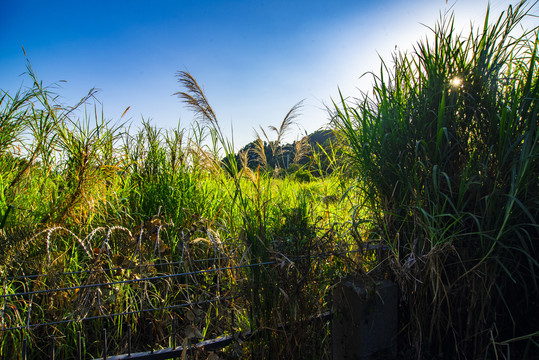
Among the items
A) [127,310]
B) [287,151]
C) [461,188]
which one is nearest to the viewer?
[461,188]

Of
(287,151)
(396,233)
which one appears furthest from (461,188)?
(287,151)

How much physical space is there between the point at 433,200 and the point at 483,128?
550 millimetres

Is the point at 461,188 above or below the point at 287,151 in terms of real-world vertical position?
below

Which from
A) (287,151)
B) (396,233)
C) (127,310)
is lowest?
(127,310)

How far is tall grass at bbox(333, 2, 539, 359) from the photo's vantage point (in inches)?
67.3

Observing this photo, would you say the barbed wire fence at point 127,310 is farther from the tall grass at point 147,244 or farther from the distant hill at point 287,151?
the distant hill at point 287,151

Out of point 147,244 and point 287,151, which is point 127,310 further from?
point 287,151

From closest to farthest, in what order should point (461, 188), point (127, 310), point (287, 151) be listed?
1. point (461, 188)
2. point (127, 310)
3. point (287, 151)

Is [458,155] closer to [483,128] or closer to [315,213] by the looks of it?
[483,128]

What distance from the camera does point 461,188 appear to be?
5.52 feet

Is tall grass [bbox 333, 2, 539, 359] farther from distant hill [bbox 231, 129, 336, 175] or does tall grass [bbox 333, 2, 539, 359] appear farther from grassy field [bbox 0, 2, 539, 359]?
distant hill [bbox 231, 129, 336, 175]

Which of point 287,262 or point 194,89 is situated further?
point 194,89

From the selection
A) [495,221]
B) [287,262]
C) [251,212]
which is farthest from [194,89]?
[495,221]

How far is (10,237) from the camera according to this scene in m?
2.16
